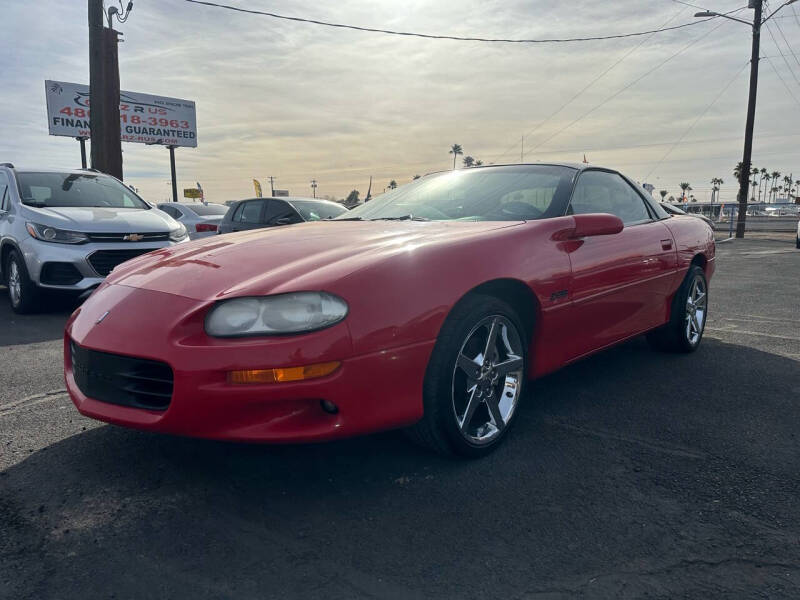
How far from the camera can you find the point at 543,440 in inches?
113

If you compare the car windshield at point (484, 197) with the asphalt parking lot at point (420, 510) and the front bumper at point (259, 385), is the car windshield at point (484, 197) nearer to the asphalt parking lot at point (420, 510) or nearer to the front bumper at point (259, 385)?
the asphalt parking lot at point (420, 510)

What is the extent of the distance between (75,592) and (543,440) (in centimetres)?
193

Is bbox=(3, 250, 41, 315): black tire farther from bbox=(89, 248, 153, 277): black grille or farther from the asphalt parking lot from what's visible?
the asphalt parking lot

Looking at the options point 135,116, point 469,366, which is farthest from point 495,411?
point 135,116

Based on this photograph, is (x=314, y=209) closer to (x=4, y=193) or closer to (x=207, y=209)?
(x=4, y=193)

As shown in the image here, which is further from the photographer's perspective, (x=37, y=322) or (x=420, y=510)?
(x=37, y=322)

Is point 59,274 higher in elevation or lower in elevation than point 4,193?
lower

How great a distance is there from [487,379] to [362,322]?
76cm

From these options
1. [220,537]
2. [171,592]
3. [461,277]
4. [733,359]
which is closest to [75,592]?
[171,592]

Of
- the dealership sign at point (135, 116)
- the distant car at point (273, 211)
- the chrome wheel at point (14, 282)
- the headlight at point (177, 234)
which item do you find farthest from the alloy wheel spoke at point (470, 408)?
the dealership sign at point (135, 116)

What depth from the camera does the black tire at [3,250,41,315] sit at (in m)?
6.15

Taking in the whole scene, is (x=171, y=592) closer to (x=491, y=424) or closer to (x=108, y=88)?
(x=491, y=424)

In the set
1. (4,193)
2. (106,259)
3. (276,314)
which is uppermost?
(4,193)

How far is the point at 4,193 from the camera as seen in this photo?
23.0 feet
